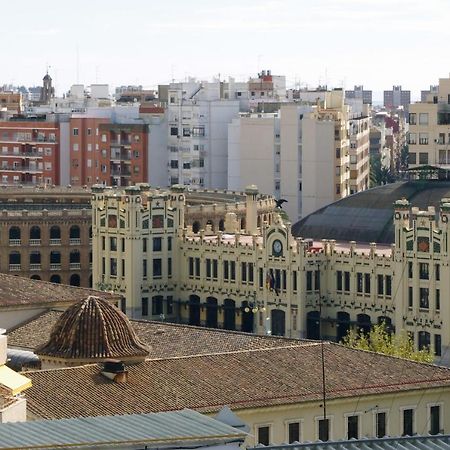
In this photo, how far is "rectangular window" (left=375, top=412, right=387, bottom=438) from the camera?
9262 cm

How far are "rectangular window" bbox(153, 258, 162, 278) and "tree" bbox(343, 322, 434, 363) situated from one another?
20.2m

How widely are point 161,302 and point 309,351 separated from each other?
59.8 m

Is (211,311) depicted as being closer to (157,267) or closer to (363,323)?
(157,267)

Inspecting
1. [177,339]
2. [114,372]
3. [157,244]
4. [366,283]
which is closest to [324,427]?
[114,372]

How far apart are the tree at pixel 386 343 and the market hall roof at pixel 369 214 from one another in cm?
1384

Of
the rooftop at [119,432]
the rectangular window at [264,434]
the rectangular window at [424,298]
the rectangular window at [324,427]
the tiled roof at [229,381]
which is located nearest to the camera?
the rooftop at [119,432]

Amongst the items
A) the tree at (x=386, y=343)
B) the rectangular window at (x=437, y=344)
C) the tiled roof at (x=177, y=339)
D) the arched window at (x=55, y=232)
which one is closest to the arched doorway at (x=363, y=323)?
the tree at (x=386, y=343)

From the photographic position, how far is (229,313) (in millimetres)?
152500

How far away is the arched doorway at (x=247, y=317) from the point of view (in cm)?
14962

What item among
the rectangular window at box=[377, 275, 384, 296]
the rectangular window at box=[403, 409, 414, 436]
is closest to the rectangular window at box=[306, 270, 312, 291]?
the rectangular window at box=[377, 275, 384, 296]

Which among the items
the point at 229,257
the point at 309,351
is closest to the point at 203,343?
the point at 309,351

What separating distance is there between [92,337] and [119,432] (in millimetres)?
45173

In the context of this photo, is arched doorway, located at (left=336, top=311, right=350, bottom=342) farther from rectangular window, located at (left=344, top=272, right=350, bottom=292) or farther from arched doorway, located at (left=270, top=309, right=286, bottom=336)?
arched doorway, located at (left=270, top=309, right=286, bottom=336)

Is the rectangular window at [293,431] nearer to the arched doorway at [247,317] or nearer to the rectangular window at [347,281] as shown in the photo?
the rectangular window at [347,281]
